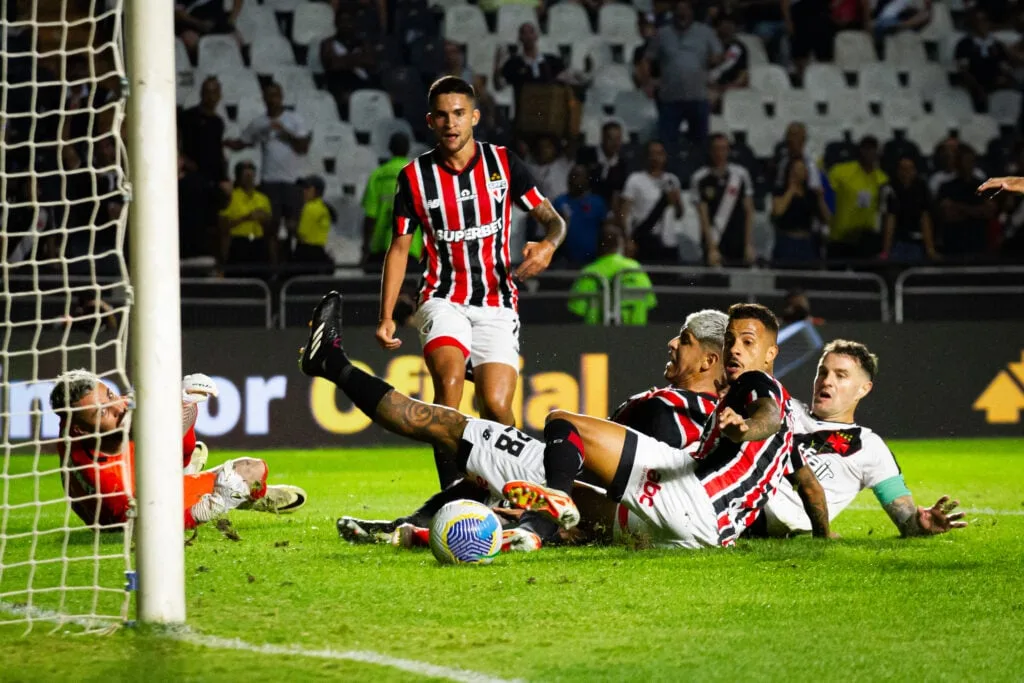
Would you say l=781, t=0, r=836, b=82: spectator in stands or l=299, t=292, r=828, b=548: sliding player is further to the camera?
l=781, t=0, r=836, b=82: spectator in stands

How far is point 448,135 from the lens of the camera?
623 centimetres

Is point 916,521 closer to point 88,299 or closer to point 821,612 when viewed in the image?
point 821,612

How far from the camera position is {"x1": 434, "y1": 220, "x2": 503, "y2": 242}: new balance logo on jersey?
248 inches

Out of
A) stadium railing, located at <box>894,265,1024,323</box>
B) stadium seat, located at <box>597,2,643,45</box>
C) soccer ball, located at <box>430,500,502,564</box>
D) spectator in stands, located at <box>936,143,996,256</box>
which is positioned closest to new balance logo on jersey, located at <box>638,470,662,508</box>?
soccer ball, located at <box>430,500,502,564</box>

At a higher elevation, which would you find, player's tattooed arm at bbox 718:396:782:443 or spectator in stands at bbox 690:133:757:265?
spectator in stands at bbox 690:133:757:265

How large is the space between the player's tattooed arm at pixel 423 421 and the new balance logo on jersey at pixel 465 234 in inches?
50.7

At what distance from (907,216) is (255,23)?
7.02m

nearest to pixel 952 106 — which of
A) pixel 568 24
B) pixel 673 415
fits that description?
pixel 568 24

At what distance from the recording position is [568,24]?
15250 millimetres

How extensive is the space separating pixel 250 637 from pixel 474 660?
2.13 ft

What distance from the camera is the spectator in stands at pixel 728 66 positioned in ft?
49.2

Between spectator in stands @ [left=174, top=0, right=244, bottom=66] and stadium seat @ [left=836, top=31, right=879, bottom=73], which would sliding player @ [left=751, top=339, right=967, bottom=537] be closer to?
spectator in stands @ [left=174, top=0, right=244, bottom=66]

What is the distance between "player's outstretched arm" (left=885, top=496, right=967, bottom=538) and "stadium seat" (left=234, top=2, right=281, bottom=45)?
1075cm

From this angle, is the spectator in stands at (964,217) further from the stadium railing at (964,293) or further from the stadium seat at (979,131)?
the stadium seat at (979,131)
